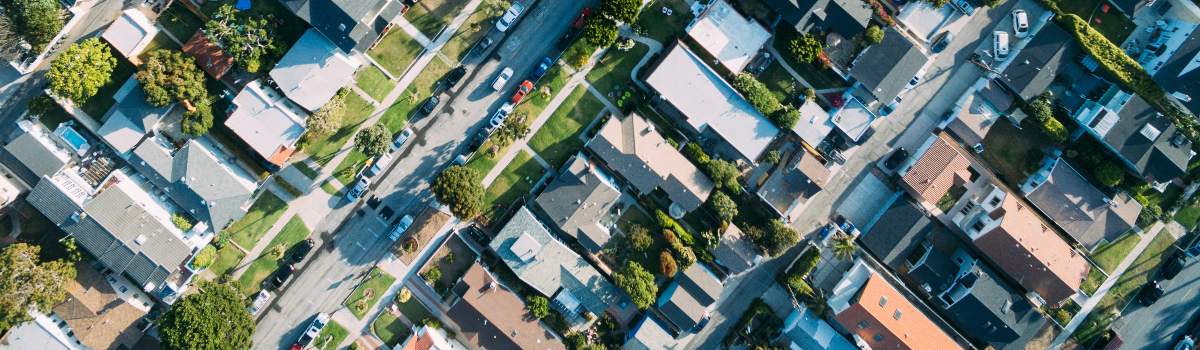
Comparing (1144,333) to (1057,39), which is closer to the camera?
(1057,39)

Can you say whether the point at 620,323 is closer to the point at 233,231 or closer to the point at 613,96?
the point at 613,96

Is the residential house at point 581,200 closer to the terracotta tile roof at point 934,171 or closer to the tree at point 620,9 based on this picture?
the tree at point 620,9

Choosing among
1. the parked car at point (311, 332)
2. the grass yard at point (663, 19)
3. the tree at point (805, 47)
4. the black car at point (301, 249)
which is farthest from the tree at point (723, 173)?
the parked car at point (311, 332)

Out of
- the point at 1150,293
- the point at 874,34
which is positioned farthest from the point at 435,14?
the point at 1150,293

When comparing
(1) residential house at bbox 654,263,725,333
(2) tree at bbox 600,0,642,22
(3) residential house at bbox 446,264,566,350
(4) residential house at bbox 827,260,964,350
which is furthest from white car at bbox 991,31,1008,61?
(3) residential house at bbox 446,264,566,350

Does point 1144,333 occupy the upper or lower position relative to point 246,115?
upper

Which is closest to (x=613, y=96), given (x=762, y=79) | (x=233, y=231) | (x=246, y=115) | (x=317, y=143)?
(x=762, y=79)

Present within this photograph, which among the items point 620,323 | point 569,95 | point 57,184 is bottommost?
point 57,184
